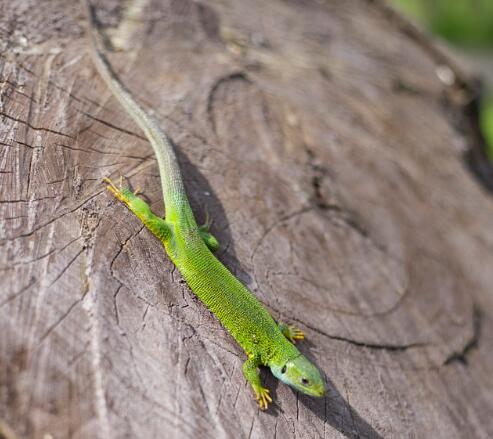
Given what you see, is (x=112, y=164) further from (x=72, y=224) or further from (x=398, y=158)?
(x=398, y=158)

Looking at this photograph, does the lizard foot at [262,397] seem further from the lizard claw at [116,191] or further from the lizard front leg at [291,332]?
the lizard claw at [116,191]

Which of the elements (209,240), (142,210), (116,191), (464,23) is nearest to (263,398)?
(209,240)

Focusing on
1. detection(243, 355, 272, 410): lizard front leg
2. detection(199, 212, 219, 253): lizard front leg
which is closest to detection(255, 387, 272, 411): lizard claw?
detection(243, 355, 272, 410): lizard front leg

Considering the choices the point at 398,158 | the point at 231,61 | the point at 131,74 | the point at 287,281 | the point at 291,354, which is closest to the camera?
the point at 291,354

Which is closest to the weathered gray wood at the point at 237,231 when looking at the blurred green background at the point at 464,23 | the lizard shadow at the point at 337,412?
the lizard shadow at the point at 337,412

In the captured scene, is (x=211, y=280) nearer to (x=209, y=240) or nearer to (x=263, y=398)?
(x=209, y=240)

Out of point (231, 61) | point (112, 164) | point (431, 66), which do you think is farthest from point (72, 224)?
point (431, 66)
